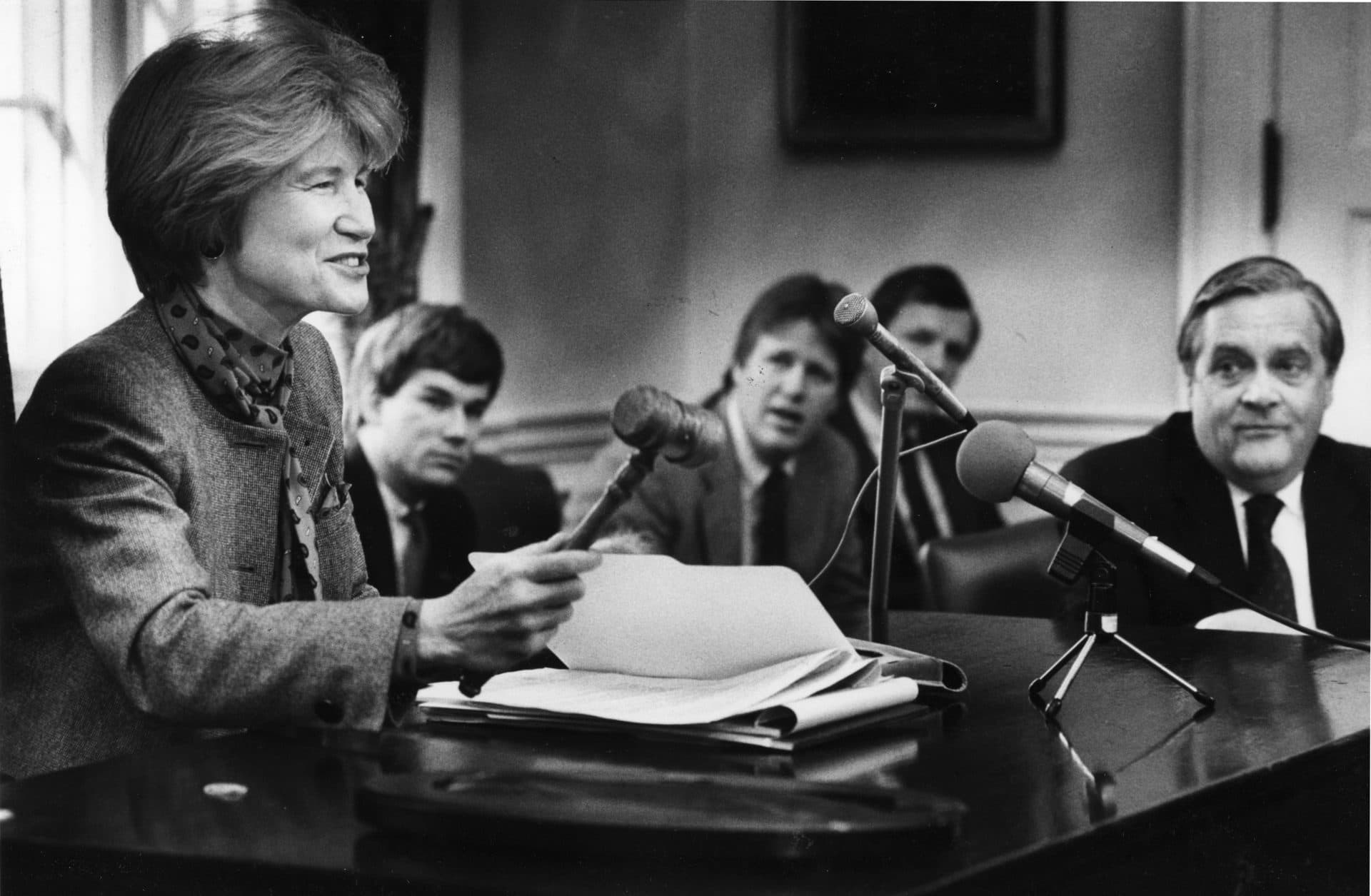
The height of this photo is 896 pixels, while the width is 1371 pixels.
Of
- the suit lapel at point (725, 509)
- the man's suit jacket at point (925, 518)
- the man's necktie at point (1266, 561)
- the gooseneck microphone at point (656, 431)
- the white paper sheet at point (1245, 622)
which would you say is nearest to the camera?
the gooseneck microphone at point (656, 431)

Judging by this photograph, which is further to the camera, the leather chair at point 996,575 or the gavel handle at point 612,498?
the leather chair at point 996,575

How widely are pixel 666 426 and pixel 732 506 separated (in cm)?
254

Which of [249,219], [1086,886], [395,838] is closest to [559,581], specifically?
[395,838]

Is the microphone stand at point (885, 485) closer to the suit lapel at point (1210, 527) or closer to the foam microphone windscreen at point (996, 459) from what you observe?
the foam microphone windscreen at point (996, 459)

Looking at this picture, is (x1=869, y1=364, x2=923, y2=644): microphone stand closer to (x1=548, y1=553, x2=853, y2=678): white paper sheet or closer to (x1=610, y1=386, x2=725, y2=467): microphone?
(x1=610, y1=386, x2=725, y2=467): microphone

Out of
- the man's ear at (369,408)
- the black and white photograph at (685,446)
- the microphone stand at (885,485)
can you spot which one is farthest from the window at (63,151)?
the microphone stand at (885,485)

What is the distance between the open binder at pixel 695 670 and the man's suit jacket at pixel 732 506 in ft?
8.63

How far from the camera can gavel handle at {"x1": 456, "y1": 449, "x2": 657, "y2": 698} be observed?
1.50 meters

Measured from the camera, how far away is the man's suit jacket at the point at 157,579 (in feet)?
4.92

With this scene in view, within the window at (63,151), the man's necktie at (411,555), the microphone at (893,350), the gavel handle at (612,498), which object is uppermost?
the window at (63,151)

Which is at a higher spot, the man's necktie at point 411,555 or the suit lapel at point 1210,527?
the suit lapel at point 1210,527

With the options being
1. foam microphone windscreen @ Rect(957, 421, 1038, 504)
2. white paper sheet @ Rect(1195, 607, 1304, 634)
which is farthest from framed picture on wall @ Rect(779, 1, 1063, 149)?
foam microphone windscreen @ Rect(957, 421, 1038, 504)

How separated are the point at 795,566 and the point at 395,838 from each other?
318cm

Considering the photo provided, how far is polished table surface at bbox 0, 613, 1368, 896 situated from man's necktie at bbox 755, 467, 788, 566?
2.37m
